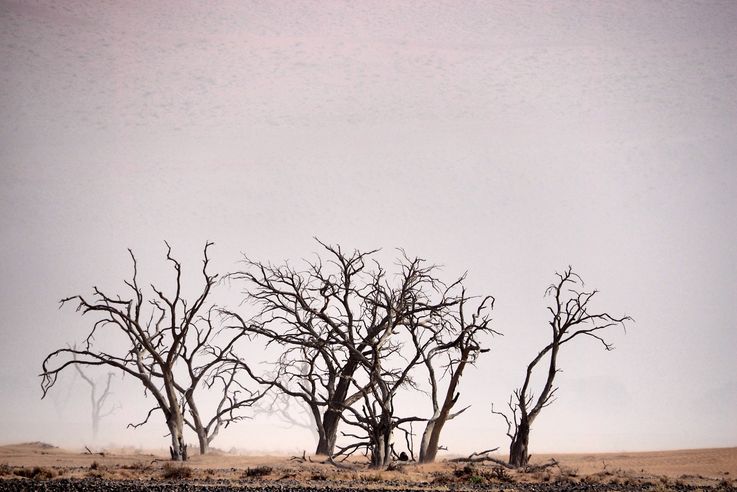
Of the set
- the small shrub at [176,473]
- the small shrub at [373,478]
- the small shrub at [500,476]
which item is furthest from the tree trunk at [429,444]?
the small shrub at [176,473]

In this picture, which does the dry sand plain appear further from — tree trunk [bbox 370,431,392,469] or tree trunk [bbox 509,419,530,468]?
tree trunk [bbox 509,419,530,468]

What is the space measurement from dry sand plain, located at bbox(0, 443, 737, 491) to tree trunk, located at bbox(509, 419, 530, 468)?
1182 mm

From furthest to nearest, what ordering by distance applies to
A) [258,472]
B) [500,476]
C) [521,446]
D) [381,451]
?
[521,446] → [381,451] → [258,472] → [500,476]

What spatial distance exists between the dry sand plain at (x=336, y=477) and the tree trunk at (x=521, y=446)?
1.18 metres

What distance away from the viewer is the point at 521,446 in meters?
28.2

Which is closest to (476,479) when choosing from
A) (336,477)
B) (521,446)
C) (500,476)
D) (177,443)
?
(500,476)

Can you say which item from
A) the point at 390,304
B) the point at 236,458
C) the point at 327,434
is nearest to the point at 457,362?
the point at 390,304

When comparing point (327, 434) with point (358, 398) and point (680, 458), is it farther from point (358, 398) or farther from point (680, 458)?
point (680, 458)

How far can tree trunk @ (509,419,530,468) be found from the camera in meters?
28.1

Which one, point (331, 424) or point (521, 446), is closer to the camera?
point (521, 446)

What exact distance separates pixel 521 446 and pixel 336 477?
848cm

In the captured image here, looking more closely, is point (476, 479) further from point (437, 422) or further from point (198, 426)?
point (198, 426)

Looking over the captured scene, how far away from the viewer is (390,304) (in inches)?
1031

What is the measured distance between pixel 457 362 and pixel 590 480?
20.4ft
